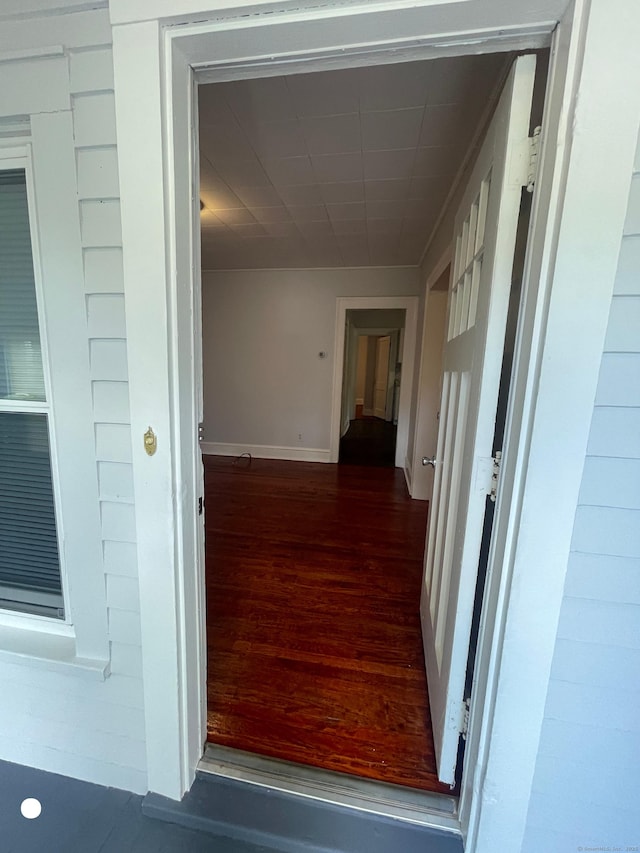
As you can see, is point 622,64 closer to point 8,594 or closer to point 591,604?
point 591,604

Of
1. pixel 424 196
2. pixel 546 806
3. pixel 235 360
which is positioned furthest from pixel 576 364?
pixel 235 360

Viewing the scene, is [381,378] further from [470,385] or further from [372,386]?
[470,385]

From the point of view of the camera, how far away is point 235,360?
4.75 meters

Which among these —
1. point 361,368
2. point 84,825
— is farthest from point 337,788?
point 361,368

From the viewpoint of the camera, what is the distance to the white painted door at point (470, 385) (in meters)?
0.84

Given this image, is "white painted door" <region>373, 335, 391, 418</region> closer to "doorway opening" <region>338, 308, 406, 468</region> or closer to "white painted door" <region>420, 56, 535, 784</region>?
"doorway opening" <region>338, 308, 406, 468</region>

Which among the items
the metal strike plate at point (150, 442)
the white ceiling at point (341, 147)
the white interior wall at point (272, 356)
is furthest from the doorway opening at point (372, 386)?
the metal strike plate at point (150, 442)

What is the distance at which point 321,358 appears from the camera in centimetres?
452

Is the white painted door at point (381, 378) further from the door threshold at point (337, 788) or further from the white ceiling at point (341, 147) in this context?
the door threshold at point (337, 788)

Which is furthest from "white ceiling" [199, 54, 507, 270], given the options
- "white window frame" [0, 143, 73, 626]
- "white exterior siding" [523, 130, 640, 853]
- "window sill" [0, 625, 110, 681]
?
"window sill" [0, 625, 110, 681]

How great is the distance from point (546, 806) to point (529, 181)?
1.52 m

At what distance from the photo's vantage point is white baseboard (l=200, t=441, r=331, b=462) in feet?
15.5

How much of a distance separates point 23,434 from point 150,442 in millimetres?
505

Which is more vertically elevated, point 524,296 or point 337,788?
point 524,296
